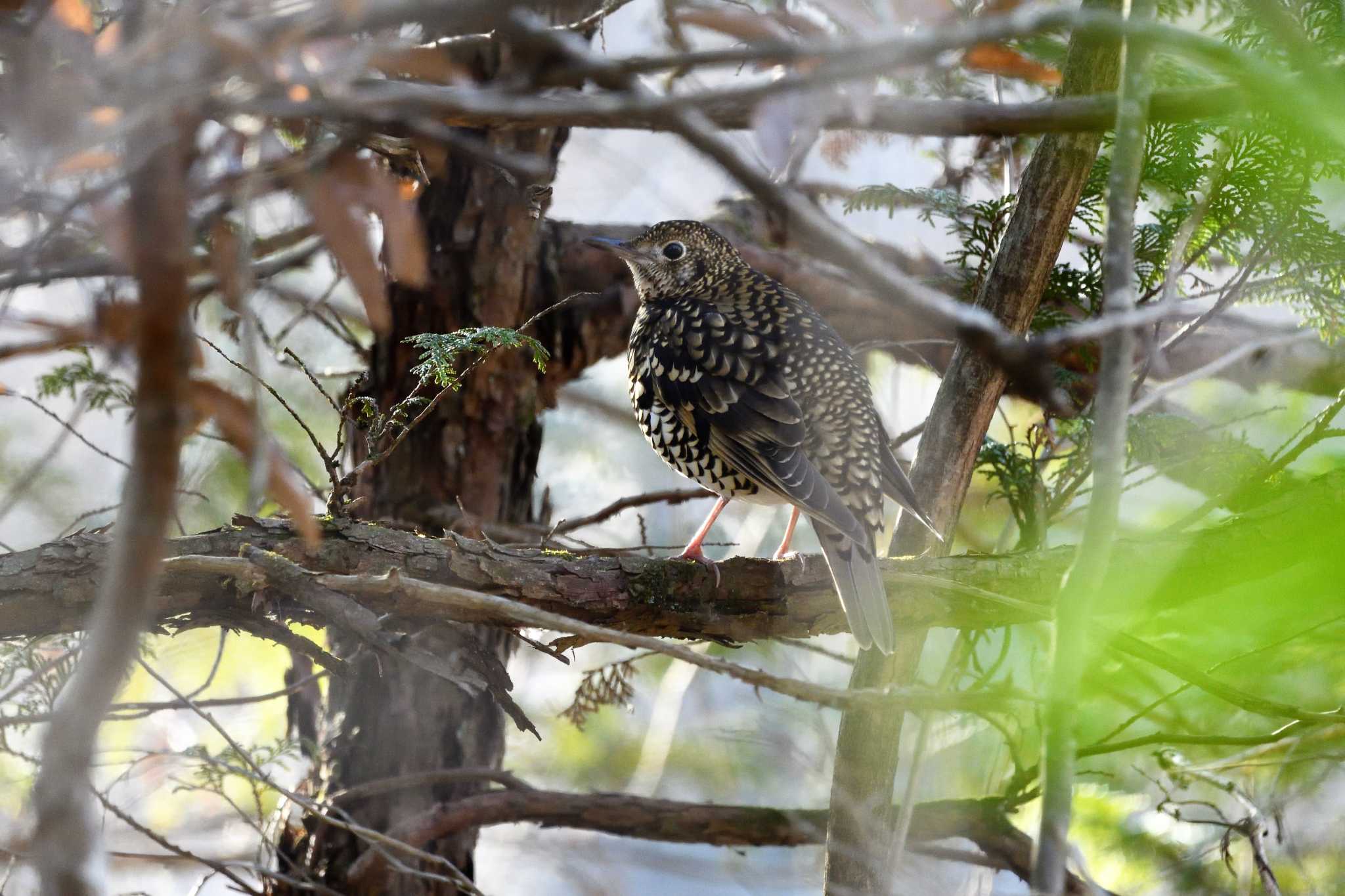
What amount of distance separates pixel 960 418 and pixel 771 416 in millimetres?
597

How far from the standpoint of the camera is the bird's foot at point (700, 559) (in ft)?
10.7

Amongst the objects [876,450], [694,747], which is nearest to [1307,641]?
[876,450]

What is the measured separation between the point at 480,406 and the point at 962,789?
2.91 m

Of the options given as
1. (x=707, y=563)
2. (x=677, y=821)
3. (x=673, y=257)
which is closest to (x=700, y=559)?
(x=707, y=563)

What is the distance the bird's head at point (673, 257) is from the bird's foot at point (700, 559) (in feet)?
4.29

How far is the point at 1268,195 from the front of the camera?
330cm

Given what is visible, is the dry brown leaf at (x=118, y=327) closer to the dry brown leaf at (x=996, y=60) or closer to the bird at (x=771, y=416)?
the dry brown leaf at (x=996, y=60)

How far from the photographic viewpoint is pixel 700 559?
3348 millimetres

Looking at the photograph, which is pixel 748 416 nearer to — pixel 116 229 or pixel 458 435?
pixel 458 435

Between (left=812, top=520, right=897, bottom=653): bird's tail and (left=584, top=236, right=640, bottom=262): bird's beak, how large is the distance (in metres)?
1.69

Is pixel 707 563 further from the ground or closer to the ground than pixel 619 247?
closer to the ground

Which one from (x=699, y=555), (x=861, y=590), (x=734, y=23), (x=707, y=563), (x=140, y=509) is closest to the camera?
(x=140, y=509)

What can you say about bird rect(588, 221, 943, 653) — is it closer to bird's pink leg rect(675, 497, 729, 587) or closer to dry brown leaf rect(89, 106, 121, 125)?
bird's pink leg rect(675, 497, 729, 587)

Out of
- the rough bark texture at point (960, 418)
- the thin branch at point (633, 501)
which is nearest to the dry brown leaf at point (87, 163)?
the rough bark texture at point (960, 418)
